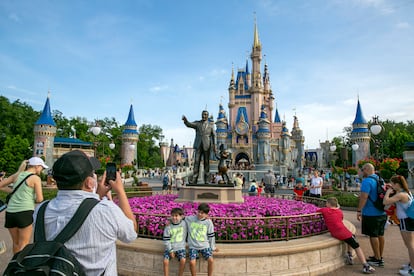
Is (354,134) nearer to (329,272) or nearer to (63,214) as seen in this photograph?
(329,272)

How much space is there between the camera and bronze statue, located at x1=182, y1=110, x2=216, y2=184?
374 inches

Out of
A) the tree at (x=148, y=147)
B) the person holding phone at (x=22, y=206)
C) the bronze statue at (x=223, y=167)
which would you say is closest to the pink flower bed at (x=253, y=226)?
the person holding phone at (x=22, y=206)

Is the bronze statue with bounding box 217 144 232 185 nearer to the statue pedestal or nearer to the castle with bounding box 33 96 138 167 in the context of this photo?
the statue pedestal

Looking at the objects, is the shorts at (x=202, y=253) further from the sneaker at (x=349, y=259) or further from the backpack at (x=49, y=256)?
the sneaker at (x=349, y=259)

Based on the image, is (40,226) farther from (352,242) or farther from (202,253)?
(352,242)

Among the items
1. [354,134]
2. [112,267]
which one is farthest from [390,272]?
[354,134]

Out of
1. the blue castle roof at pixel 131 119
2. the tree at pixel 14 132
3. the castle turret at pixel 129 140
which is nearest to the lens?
the tree at pixel 14 132

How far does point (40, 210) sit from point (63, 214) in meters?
0.21

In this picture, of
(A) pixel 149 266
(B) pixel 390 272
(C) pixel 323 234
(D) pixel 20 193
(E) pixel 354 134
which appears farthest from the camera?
(E) pixel 354 134

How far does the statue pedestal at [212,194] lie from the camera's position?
8677 millimetres

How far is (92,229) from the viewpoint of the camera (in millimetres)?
1964

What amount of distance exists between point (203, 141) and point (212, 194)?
1851 mm

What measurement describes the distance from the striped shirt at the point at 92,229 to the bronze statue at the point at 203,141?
7.39 meters

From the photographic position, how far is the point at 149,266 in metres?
5.05
